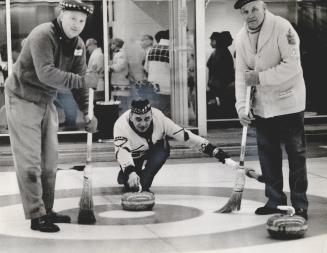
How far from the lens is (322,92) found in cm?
1598

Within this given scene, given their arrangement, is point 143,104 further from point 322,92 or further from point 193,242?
point 322,92

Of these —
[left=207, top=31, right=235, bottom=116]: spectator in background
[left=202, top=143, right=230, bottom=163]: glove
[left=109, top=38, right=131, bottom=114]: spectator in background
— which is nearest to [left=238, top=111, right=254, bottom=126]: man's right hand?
[left=202, top=143, right=230, bottom=163]: glove

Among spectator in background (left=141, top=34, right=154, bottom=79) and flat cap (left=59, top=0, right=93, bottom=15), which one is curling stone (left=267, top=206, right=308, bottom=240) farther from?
spectator in background (left=141, top=34, right=154, bottom=79)

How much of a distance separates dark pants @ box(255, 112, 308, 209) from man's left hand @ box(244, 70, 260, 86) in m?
0.36

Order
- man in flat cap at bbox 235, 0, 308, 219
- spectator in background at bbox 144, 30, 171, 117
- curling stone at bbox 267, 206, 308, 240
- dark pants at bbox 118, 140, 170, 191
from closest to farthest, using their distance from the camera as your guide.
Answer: curling stone at bbox 267, 206, 308, 240 < man in flat cap at bbox 235, 0, 308, 219 < dark pants at bbox 118, 140, 170, 191 < spectator in background at bbox 144, 30, 171, 117

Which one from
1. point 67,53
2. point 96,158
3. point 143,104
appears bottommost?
point 96,158

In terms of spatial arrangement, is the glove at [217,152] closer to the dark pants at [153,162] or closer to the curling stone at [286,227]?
the dark pants at [153,162]

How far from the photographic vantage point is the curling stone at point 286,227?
5.68 meters

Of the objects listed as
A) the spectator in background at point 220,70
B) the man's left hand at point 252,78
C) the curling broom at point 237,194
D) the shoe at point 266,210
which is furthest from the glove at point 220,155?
the spectator in background at point 220,70

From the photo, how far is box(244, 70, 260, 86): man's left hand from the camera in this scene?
629 centimetres

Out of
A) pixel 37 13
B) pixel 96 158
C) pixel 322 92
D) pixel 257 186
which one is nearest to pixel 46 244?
pixel 257 186

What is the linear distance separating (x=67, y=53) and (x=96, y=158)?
4.96m

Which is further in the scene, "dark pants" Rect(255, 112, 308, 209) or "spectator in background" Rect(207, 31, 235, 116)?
"spectator in background" Rect(207, 31, 235, 116)

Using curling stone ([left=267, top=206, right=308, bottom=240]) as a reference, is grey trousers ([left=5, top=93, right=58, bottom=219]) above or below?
above
